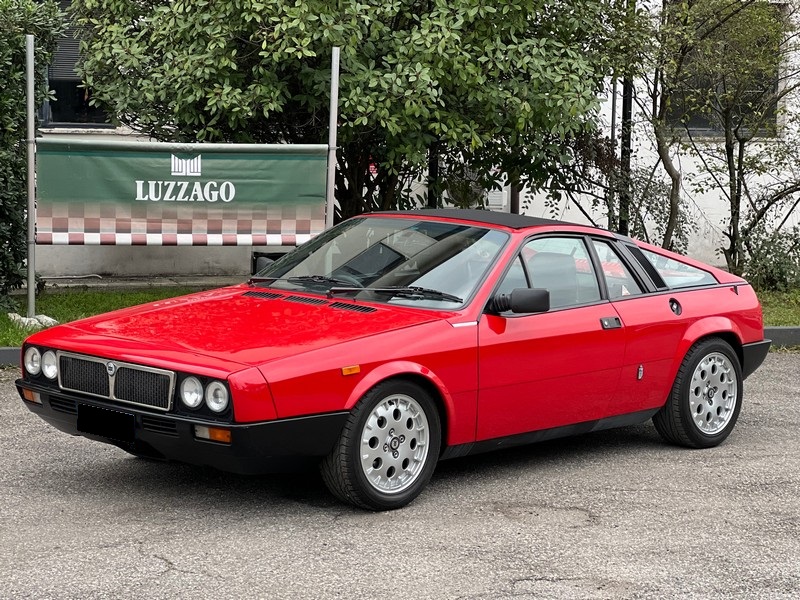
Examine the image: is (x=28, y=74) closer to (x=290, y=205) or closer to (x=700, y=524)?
(x=290, y=205)

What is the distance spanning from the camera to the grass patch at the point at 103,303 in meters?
11.6

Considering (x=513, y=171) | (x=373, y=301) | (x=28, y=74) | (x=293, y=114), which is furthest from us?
(x=513, y=171)

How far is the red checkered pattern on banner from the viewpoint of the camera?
34.8ft

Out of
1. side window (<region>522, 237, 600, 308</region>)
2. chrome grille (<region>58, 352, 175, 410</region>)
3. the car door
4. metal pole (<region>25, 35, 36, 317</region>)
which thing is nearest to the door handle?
the car door

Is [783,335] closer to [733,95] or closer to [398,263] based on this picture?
[733,95]

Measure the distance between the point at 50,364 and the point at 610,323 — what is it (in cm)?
293

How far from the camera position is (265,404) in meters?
5.54

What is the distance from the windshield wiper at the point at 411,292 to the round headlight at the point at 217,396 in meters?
1.31

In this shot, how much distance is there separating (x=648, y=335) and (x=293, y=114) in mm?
6617

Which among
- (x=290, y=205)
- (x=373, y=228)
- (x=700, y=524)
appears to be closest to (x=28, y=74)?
(x=290, y=205)

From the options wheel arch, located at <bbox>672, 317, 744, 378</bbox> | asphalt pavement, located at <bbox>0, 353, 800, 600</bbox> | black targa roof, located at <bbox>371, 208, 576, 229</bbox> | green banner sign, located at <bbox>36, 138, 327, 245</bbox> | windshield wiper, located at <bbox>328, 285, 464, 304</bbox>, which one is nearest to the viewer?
asphalt pavement, located at <bbox>0, 353, 800, 600</bbox>

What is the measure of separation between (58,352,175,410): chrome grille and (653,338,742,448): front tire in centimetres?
316

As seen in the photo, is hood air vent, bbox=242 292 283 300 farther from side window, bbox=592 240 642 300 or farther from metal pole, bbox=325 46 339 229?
metal pole, bbox=325 46 339 229

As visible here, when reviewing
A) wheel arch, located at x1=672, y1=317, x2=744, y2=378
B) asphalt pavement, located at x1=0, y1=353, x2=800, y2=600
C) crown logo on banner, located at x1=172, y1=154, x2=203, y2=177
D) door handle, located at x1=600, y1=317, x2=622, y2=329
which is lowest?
asphalt pavement, located at x1=0, y1=353, x2=800, y2=600
